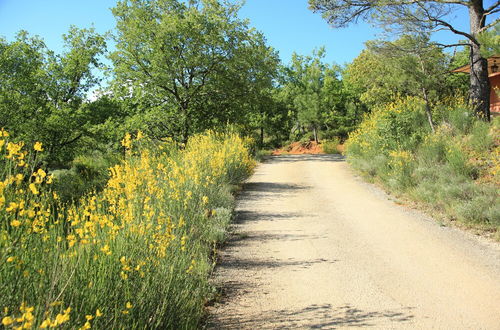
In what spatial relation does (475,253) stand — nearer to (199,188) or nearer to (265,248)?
(265,248)

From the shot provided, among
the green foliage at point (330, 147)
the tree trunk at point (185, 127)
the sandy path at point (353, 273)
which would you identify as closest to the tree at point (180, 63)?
the tree trunk at point (185, 127)

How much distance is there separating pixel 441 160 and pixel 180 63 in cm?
1001

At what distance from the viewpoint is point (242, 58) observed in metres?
17.2

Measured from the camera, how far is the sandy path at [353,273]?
149 inches

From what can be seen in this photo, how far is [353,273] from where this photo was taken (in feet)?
16.2

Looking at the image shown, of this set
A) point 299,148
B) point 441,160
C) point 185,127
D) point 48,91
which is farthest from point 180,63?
point 299,148

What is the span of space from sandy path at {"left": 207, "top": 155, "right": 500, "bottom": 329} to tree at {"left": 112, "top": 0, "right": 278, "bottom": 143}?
857cm

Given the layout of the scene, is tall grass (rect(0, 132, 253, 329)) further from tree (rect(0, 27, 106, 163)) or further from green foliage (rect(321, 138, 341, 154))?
green foliage (rect(321, 138, 341, 154))

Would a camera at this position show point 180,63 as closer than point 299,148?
Yes

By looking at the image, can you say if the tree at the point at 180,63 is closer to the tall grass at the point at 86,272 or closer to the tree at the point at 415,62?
the tree at the point at 415,62

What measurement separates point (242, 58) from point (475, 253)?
1366 centimetres

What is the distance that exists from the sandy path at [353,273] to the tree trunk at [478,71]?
6.42 metres

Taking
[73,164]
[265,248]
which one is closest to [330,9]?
[265,248]

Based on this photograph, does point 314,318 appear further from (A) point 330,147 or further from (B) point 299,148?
(B) point 299,148
